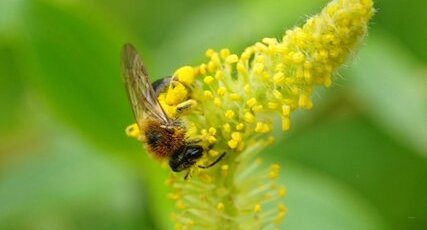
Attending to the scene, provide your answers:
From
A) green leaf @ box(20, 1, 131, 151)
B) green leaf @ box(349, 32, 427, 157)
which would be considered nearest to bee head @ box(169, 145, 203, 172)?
green leaf @ box(20, 1, 131, 151)

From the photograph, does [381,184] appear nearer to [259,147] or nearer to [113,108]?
[113,108]

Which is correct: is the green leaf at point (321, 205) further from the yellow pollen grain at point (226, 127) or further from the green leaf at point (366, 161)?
the yellow pollen grain at point (226, 127)

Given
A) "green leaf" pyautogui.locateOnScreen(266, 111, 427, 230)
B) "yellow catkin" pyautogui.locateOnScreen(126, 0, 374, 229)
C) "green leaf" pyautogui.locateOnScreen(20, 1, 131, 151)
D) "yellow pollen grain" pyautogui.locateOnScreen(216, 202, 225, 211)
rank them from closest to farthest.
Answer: "yellow catkin" pyautogui.locateOnScreen(126, 0, 374, 229)
"yellow pollen grain" pyautogui.locateOnScreen(216, 202, 225, 211)
"green leaf" pyautogui.locateOnScreen(20, 1, 131, 151)
"green leaf" pyautogui.locateOnScreen(266, 111, 427, 230)

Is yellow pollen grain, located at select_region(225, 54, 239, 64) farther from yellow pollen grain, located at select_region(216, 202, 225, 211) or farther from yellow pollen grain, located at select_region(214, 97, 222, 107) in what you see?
yellow pollen grain, located at select_region(216, 202, 225, 211)

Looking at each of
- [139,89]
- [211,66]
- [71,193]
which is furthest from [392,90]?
[139,89]

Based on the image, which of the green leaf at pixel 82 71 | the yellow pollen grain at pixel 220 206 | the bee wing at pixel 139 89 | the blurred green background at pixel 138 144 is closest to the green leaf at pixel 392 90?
the blurred green background at pixel 138 144

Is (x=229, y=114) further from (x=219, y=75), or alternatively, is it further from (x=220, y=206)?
(x=220, y=206)
